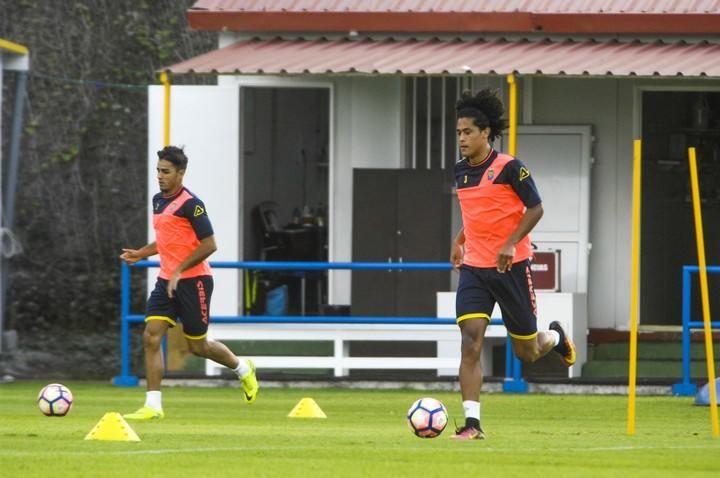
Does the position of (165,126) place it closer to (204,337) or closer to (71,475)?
(204,337)

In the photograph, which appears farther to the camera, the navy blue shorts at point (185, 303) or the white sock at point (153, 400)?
the navy blue shorts at point (185, 303)

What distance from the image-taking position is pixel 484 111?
1198 centimetres

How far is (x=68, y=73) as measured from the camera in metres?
27.8

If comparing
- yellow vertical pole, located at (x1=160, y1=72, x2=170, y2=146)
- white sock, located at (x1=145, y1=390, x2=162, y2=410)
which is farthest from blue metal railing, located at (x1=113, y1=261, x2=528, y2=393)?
white sock, located at (x1=145, y1=390, x2=162, y2=410)

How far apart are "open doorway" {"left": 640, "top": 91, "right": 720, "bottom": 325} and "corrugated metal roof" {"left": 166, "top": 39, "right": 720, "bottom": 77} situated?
1417mm

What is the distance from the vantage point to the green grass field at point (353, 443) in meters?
9.76

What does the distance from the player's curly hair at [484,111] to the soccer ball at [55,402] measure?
414 cm

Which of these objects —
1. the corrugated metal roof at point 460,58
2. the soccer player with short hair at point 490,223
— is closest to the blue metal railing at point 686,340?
the corrugated metal roof at point 460,58

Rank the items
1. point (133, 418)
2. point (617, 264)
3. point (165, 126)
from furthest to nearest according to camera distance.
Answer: point (617, 264)
point (165, 126)
point (133, 418)

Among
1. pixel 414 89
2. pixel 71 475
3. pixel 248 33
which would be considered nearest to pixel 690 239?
pixel 414 89

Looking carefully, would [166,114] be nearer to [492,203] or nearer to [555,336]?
[555,336]

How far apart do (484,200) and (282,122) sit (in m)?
11.8

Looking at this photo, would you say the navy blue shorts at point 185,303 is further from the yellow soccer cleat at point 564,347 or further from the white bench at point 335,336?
the white bench at point 335,336

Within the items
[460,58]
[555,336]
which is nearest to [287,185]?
[460,58]
